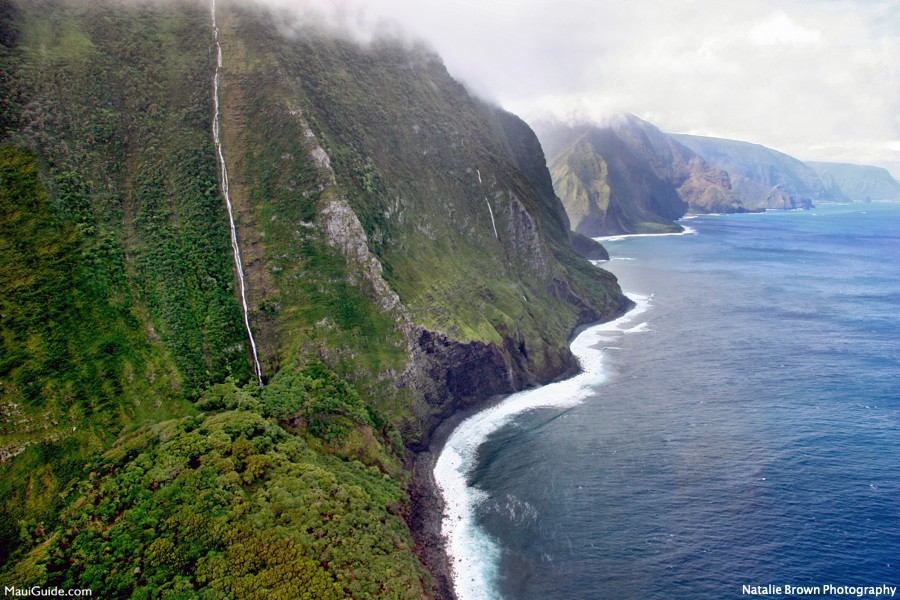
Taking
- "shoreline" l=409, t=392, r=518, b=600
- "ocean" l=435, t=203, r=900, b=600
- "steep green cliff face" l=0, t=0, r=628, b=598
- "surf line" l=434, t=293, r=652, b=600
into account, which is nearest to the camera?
"steep green cliff face" l=0, t=0, r=628, b=598

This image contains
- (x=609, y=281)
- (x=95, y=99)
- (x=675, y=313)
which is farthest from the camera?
(x=609, y=281)

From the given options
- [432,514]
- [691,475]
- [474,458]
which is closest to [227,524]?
[432,514]

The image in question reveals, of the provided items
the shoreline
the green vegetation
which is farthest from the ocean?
the green vegetation

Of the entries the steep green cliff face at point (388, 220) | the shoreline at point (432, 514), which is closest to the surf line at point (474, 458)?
the shoreline at point (432, 514)

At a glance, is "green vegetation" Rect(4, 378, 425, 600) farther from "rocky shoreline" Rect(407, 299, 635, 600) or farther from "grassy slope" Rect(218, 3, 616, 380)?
"grassy slope" Rect(218, 3, 616, 380)

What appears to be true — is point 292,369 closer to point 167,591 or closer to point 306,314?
point 306,314

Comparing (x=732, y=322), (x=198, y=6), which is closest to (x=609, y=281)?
(x=732, y=322)
